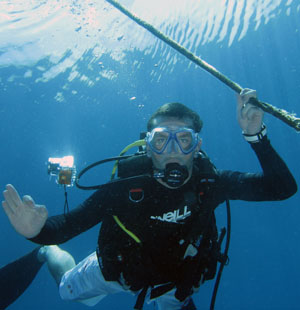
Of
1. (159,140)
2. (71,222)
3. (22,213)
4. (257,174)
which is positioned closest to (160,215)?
(159,140)

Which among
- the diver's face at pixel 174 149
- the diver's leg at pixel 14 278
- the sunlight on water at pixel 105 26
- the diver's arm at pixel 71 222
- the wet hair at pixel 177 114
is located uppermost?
the sunlight on water at pixel 105 26

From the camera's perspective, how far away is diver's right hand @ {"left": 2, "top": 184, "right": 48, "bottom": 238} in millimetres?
2717

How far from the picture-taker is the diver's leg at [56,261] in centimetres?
537

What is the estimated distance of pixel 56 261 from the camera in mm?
5605

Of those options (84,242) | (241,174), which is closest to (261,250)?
(84,242)

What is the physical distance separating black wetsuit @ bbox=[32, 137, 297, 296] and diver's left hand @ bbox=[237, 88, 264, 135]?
22cm

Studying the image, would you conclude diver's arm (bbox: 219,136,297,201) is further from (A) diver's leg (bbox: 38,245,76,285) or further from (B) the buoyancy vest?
(A) diver's leg (bbox: 38,245,76,285)

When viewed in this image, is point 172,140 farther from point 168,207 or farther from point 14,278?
point 14,278

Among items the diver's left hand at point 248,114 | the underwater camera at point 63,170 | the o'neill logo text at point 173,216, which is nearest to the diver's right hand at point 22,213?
the underwater camera at point 63,170

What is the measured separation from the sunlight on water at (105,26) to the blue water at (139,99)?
87mm

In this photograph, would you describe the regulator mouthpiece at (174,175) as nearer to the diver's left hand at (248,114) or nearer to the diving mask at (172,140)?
the diving mask at (172,140)

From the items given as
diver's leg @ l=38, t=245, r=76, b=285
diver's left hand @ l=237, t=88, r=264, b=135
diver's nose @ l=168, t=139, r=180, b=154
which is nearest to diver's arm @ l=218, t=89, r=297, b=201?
diver's left hand @ l=237, t=88, r=264, b=135

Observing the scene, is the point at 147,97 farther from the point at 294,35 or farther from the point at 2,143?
the point at 2,143

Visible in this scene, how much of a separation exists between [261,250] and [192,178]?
5083 cm
